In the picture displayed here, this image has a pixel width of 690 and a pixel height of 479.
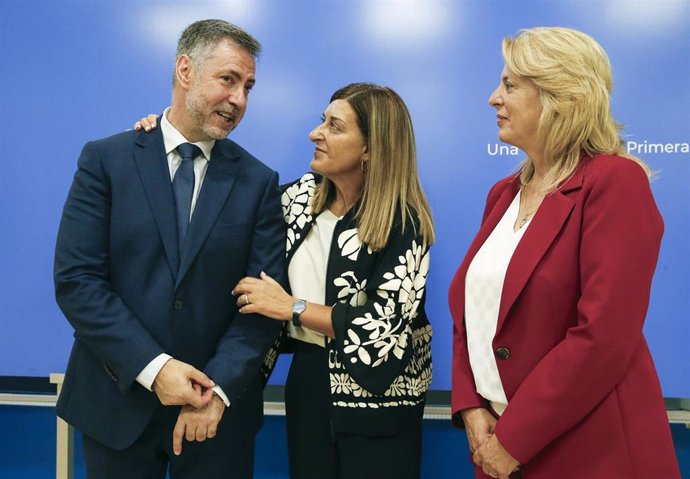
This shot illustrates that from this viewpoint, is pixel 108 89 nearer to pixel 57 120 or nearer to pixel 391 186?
pixel 57 120

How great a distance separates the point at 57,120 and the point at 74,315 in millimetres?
1242

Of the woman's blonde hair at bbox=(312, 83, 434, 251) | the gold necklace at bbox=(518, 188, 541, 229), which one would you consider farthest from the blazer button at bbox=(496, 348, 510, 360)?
the woman's blonde hair at bbox=(312, 83, 434, 251)

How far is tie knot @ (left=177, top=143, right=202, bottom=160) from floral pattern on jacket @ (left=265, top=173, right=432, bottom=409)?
1.47 ft

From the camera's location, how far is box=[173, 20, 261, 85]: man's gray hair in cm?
202

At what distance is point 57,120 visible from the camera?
2.76 m

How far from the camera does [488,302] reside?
176cm

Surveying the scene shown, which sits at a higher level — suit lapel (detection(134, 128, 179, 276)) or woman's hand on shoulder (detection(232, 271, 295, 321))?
suit lapel (detection(134, 128, 179, 276))

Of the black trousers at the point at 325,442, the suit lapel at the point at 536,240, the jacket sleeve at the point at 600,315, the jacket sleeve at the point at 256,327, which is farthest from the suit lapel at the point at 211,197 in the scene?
the jacket sleeve at the point at 600,315

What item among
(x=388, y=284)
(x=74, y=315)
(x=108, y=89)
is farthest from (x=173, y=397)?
(x=108, y=89)

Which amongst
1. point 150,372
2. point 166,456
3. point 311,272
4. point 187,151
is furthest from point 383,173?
point 166,456

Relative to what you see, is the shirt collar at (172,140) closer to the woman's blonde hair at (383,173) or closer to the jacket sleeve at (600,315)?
the woman's blonde hair at (383,173)

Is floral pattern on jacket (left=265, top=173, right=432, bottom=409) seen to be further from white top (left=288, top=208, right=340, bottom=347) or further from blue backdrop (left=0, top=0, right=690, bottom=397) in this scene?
blue backdrop (left=0, top=0, right=690, bottom=397)

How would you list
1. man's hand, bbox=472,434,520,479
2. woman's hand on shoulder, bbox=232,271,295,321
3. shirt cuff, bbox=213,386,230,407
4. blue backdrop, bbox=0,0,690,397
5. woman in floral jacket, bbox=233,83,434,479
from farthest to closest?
1. blue backdrop, bbox=0,0,690,397
2. woman in floral jacket, bbox=233,83,434,479
3. woman's hand on shoulder, bbox=232,271,295,321
4. shirt cuff, bbox=213,386,230,407
5. man's hand, bbox=472,434,520,479

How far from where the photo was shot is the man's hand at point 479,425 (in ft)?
5.75
